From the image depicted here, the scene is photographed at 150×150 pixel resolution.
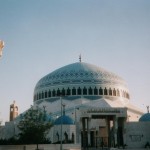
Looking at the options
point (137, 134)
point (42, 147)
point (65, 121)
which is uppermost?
point (65, 121)

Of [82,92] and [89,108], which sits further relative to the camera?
[82,92]

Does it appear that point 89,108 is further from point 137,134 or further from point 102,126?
point 137,134

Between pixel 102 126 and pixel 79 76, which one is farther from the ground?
pixel 79 76

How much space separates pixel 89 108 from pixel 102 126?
23.3 ft

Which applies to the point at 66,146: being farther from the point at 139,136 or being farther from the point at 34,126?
the point at 139,136

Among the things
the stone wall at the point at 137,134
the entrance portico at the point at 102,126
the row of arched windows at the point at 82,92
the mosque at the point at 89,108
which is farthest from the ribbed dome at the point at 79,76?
the stone wall at the point at 137,134

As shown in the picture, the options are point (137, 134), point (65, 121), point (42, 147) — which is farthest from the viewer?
point (65, 121)

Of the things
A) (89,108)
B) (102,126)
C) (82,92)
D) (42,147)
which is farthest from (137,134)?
(42,147)

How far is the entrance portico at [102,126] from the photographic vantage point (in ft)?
135

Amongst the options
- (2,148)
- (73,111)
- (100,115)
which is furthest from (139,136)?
(2,148)

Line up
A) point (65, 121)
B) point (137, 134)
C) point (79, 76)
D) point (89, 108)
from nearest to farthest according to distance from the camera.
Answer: point (89, 108), point (137, 134), point (65, 121), point (79, 76)

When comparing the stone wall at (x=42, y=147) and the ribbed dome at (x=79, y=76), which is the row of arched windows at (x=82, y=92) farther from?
the stone wall at (x=42, y=147)

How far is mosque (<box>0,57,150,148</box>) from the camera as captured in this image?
4297cm

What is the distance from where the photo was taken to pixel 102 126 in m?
47.8
